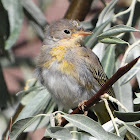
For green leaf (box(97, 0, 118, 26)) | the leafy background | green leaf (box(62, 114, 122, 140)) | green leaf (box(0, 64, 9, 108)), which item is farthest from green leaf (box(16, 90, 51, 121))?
green leaf (box(62, 114, 122, 140))

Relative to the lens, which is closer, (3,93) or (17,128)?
(17,128)

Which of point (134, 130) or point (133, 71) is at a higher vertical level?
point (133, 71)

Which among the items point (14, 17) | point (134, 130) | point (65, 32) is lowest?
point (134, 130)

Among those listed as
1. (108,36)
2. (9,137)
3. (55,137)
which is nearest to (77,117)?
(55,137)

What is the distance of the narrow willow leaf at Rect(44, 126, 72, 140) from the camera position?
1.89 m

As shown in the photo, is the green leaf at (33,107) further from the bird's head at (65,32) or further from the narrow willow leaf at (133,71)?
the narrow willow leaf at (133,71)

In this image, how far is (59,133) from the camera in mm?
1919

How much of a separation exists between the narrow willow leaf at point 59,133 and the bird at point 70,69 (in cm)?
77

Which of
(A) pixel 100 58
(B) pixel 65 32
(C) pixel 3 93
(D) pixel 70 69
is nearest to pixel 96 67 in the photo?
(A) pixel 100 58

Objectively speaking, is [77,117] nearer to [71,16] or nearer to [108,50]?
[108,50]

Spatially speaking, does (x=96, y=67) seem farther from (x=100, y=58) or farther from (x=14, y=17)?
(x=14, y=17)

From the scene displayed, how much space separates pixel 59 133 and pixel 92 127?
15 cm

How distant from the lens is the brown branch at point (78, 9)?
318 centimetres

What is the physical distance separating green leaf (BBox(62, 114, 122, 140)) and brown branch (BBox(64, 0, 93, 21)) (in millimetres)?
1360
